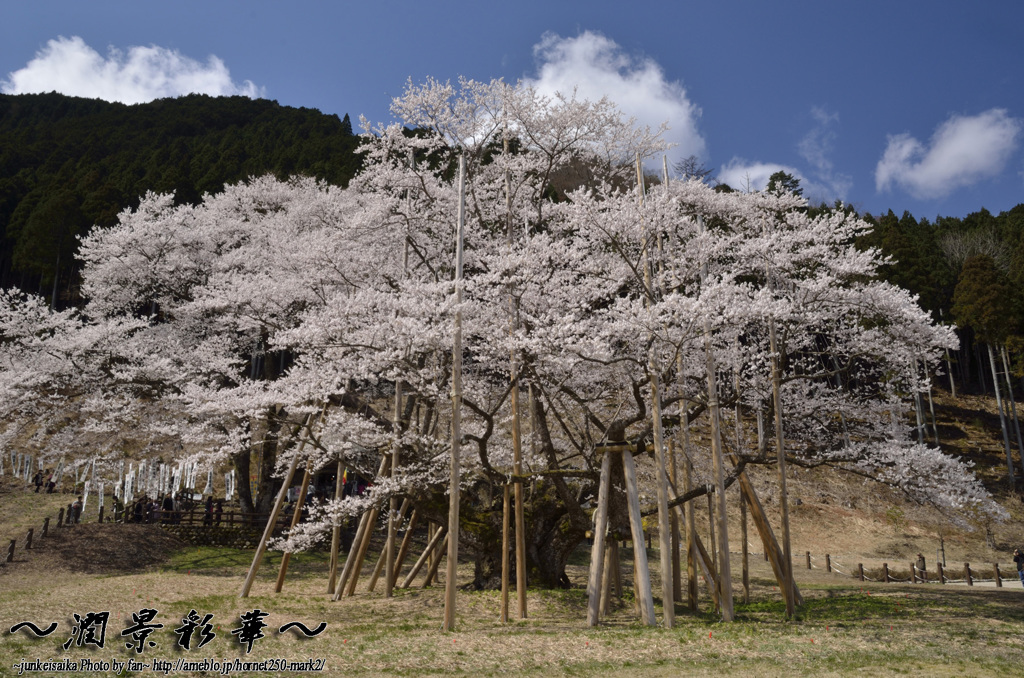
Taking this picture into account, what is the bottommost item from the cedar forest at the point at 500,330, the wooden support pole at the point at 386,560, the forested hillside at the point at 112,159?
the wooden support pole at the point at 386,560

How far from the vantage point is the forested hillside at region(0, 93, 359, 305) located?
3709 centimetres

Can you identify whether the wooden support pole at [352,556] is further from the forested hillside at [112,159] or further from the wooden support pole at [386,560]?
the forested hillside at [112,159]

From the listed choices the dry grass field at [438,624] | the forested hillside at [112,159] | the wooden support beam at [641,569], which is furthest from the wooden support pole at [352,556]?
the forested hillside at [112,159]

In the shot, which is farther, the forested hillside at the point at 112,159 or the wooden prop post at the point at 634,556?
the forested hillside at the point at 112,159

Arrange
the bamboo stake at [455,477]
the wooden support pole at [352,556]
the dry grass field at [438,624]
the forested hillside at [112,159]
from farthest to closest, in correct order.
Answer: the forested hillside at [112,159], the wooden support pole at [352,556], the bamboo stake at [455,477], the dry grass field at [438,624]

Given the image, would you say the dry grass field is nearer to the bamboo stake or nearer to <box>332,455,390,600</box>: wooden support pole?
<box>332,455,390,600</box>: wooden support pole

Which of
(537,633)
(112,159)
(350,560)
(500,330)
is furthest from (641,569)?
(112,159)

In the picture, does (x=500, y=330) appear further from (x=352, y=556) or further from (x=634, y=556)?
(x=352, y=556)

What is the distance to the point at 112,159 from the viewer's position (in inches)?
1971

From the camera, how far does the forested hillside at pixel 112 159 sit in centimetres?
3709

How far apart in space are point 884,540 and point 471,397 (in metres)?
20.1

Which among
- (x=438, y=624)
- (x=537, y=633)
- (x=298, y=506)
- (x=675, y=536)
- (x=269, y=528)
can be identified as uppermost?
(x=298, y=506)

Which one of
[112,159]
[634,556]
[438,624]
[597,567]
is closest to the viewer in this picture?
[634,556]

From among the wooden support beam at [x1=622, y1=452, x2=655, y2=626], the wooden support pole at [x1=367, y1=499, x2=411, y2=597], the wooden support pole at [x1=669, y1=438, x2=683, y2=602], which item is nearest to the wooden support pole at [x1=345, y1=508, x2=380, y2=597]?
the wooden support pole at [x1=367, y1=499, x2=411, y2=597]
